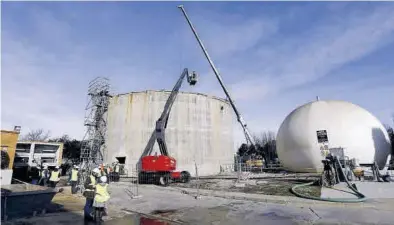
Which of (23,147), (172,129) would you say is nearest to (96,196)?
(23,147)

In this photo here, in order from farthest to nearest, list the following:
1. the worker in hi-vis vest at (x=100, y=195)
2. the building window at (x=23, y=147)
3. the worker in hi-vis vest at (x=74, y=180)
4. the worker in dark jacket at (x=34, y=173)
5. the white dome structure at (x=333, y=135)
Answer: the building window at (x=23, y=147) → the worker in dark jacket at (x=34, y=173) → the white dome structure at (x=333, y=135) → the worker in hi-vis vest at (x=74, y=180) → the worker in hi-vis vest at (x=100, y=195)

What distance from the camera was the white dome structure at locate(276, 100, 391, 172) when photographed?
19.0 metres

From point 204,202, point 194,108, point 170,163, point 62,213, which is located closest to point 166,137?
point 194,108

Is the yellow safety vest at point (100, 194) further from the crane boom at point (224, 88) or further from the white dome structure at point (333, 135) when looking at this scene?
the crane boom at point (224, 88)

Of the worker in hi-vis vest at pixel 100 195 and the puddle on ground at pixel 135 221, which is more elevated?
the worker in hi-vis vest at pixel 100 195

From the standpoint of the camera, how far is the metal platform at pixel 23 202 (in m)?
7.46

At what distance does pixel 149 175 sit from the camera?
63.3 ft

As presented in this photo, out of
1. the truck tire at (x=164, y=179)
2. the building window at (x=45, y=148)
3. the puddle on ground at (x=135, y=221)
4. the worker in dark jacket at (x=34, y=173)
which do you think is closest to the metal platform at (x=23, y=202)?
the puddle on ground at (x=135, y=221)

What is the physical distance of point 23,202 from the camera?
7746 mm

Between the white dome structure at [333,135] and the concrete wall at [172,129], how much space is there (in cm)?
920

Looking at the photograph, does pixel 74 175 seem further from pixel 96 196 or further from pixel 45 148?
pixel 45 148

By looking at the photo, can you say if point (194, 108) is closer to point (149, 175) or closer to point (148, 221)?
point (149, 175)

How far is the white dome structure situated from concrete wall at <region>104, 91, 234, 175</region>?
920 cm

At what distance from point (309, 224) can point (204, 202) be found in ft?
14.8
